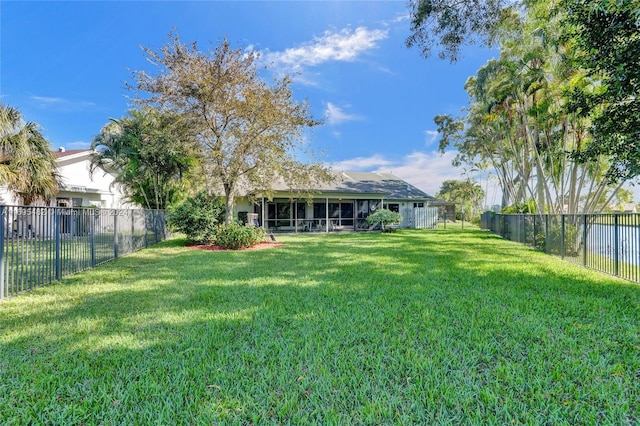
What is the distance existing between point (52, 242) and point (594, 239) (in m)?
12.7

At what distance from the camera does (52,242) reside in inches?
247

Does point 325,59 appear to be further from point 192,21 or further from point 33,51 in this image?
point 33,51

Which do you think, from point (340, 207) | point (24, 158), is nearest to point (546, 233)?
point (340, 207)

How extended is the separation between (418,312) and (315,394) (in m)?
2.34

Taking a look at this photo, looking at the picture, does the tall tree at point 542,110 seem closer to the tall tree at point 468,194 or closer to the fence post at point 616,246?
the fence post at point 616,246

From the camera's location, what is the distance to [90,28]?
13.1 meters

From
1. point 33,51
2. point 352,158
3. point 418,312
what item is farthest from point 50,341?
point 352,158

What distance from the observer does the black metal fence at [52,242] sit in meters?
5.09

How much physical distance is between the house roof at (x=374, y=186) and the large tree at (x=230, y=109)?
6.05 metres

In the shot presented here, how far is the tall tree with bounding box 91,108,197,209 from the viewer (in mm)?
13970

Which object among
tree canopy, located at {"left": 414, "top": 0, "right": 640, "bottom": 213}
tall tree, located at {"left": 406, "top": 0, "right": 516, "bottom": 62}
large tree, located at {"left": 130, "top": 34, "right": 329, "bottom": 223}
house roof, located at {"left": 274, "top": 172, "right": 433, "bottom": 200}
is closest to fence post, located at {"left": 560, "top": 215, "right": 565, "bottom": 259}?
tree canopy, located at {"left": 414, "top": 0, "right": 640, "bottom": 213}

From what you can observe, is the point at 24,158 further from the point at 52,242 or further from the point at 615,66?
the point at 615,66

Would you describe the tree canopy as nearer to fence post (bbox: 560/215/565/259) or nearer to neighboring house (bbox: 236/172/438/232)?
fence post (bbox: 560/215/565/259)

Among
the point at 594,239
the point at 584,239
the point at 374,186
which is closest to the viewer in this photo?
the point at 594,239
